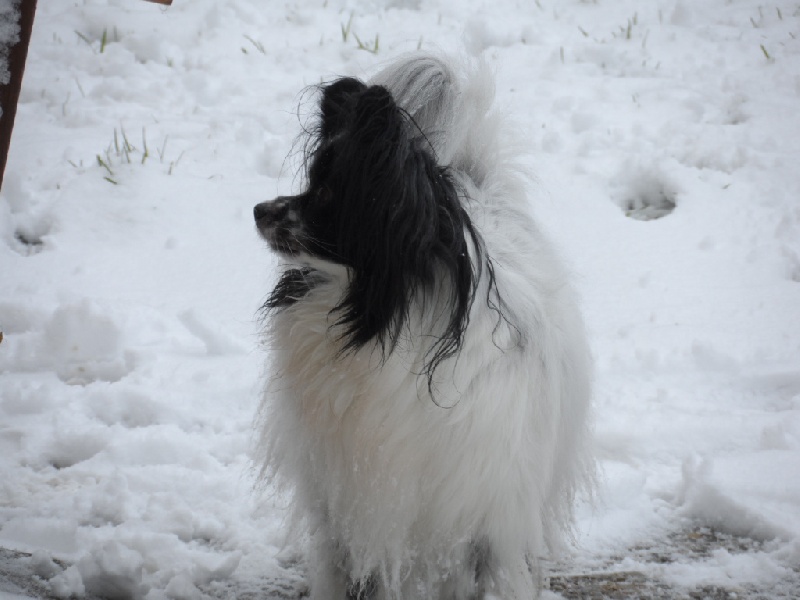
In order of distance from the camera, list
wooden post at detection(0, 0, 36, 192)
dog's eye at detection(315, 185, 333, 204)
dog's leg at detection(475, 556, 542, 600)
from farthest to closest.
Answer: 1. dog's leg at detection(475, 556, 542, 600)
2. dog's eye at detection(315, 185, 333, 204)
3. wooden post at detection(0, 0, 36, 192)

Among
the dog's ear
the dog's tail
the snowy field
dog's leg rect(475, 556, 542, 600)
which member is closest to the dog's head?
the dog's ear

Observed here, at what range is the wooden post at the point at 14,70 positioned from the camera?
1.99m

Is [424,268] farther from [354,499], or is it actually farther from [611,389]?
[611,389]

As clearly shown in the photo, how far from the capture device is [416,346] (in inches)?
83.1

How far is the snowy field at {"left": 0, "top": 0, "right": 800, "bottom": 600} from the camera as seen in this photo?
2844 millimetres

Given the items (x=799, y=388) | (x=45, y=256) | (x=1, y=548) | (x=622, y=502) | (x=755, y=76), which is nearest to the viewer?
(x=1, y=548)

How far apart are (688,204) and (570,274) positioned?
269 centimetres

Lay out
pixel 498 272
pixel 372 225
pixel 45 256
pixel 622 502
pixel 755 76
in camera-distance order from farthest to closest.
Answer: pixel 755 76 → pixel 45 256 → pixel 622 502 → pixel 498 272 → pixel 372 225

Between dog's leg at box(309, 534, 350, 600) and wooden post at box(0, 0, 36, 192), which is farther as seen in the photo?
dog's leg at box(309, 534, 350, 600)

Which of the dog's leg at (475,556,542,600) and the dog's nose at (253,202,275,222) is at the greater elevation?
the dog's nose at (253,202,275,222)

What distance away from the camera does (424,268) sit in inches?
80.8

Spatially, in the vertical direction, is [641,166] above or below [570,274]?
below

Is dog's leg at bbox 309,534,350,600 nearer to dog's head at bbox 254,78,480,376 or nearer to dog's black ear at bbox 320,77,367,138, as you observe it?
dog's head at bbox 254,78,480,376

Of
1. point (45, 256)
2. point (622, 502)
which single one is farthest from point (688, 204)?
point (45, 256)
